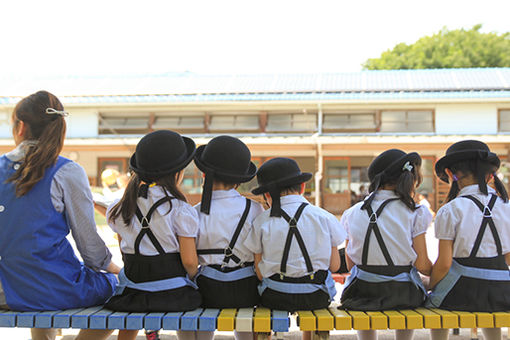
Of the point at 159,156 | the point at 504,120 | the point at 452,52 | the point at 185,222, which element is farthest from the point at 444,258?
the point at 452,52

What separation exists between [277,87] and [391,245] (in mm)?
18992

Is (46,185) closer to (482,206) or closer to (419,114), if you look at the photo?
(482,206)

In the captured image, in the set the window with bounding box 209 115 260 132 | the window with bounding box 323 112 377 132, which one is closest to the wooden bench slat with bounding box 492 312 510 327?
the window with bounding box 323 112 377 132

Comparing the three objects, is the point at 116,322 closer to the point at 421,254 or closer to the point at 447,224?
the point at 421,254

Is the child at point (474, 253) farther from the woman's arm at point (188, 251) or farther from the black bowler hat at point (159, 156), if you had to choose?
the black bowler hat at point (159, 156)

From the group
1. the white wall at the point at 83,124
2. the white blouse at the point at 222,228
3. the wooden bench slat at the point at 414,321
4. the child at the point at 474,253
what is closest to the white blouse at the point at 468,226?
the child at the point at 474,253

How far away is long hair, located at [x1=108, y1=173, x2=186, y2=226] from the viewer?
8.79 feet

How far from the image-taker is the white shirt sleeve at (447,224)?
109 inches

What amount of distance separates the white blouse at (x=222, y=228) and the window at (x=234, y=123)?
1752 cm

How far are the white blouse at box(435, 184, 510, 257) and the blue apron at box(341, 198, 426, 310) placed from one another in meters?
0.30

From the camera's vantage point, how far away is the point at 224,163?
2799 mm

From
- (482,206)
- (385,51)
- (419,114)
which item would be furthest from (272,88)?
(385,51)

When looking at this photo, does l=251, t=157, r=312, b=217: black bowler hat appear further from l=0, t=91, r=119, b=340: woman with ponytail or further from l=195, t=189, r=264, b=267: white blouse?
l=0, t=91, r=119, b=340: woman with ponytail

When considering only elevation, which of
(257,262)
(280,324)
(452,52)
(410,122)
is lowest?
(280,324)
